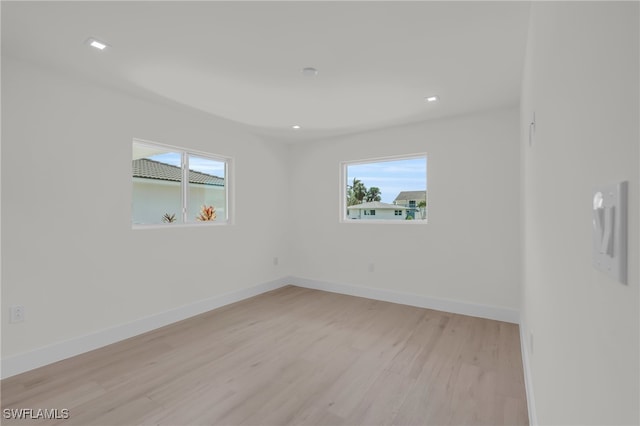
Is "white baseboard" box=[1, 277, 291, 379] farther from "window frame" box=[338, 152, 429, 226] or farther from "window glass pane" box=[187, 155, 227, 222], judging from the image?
"window frame" box=[338, 152, 429, 226]

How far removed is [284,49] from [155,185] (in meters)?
2.28

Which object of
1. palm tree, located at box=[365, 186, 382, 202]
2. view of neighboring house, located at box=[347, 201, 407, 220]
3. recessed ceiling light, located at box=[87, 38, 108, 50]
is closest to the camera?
recessed ceiling light, located at box=[87, 38, 108, 50]

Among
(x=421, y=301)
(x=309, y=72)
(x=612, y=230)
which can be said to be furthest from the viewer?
(x=421, y=301)

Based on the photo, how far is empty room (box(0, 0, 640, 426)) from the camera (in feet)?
2.55

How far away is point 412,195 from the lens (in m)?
4.39

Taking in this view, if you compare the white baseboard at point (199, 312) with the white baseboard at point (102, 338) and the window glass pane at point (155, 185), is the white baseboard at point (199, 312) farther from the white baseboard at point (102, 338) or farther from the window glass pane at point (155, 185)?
the window glass pane at point (155, 185)

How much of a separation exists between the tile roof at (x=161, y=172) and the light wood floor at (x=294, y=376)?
67.8 inches

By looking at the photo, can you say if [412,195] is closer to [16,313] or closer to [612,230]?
[612,230]

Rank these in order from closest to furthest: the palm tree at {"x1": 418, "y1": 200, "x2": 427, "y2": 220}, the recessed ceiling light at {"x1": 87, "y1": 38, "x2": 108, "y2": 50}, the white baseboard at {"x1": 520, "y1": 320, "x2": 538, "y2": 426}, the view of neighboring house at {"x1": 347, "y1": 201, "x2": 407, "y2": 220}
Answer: the white baseboard at {"x1": 520, "y1": 320, "x2": 538, "y2": 426}
the recessed ceiling light at {"x1": 87, "y1": 38, "x2": 108, "y2": 50}
the palm tree at {"x1": 418, "y1": 200, "x2": 427, "y2": 220}
the view of neighboring house at {"x1": 347, "y1": 201, "x2": 407, "y2": 220}

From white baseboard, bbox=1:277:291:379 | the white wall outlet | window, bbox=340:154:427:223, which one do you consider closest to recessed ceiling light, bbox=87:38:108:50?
the white wall outlet

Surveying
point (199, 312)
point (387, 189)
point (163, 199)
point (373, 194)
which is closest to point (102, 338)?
point (199, 312)

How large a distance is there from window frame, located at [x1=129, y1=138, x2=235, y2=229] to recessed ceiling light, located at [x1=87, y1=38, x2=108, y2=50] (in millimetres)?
1178

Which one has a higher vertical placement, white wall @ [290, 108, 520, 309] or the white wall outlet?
white wall @ [290, 108, 520, 309]

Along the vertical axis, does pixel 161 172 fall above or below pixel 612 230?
above
